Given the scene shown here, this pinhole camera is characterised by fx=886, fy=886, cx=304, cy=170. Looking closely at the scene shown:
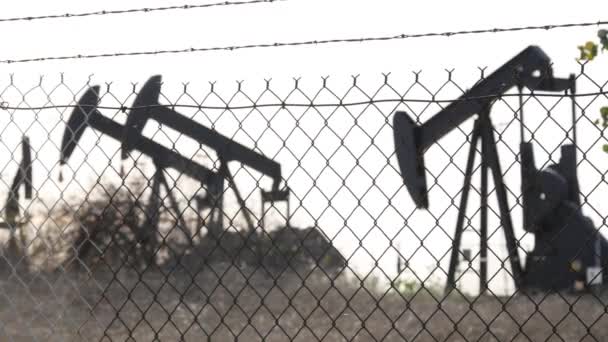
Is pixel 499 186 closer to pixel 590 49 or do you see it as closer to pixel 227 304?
pixel 227 304

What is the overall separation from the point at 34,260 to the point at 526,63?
21.5ft

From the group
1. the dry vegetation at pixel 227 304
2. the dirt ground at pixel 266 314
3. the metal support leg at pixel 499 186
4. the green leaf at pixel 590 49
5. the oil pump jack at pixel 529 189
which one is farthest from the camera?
the metal support leg at pixel 499 186

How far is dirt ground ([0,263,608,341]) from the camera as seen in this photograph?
23.8 ft

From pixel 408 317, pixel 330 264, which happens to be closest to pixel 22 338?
pixel 408 317

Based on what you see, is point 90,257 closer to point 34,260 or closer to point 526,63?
point 34,260

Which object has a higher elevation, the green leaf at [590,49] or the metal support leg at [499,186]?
the metal support leg at [499,186]

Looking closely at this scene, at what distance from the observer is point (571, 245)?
9.93 meters

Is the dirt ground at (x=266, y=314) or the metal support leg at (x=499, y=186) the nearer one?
the dirt ground at (x=266, y=314)

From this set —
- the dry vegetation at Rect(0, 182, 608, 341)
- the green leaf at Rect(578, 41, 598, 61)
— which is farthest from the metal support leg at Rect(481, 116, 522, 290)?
the green leaf at Rect(578, 41, 598, 61)

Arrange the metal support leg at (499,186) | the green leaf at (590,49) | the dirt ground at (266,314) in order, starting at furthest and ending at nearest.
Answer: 1. the metal support leg at (499,186)
2. the dirt ground at (266,314)
3. the green leaf at (590,49)

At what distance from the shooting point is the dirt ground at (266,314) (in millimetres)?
7254

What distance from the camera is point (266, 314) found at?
9.71 meters

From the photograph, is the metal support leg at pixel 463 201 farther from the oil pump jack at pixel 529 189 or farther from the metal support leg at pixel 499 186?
the metal support leg at pixel 499 186

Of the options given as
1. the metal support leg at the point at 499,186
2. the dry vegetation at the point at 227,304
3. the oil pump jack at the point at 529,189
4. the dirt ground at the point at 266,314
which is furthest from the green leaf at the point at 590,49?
the metal support leg at the point at 499,186
